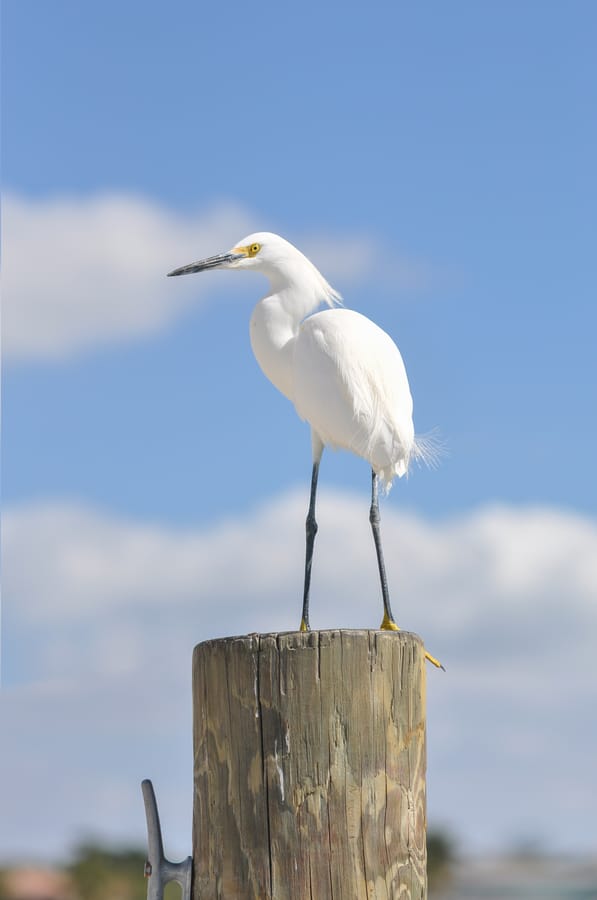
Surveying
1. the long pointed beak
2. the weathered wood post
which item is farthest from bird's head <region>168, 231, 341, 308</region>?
the weathered wood post

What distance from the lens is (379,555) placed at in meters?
5.52

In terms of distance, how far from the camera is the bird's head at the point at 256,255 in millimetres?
6445

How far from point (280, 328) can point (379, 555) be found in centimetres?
139

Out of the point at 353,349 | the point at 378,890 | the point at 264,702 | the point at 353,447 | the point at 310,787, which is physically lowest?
the point at 378,890

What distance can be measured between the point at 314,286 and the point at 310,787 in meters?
3.26

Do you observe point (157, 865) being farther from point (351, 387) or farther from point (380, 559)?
point (351, 387)

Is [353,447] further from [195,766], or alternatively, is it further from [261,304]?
[195,766]

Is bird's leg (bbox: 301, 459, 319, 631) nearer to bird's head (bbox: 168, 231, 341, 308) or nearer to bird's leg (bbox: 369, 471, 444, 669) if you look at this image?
bird's leg (bbox: 369, 471, 444, 669)

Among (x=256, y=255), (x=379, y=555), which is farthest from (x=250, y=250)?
(x=379, y=555)

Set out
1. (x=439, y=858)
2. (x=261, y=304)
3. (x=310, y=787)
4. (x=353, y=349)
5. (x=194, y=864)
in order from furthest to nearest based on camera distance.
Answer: (x=439, y=858) < (x=261, y=304) < (x=353, y=349) < (x=194, y=864) < (x=310, y=787)

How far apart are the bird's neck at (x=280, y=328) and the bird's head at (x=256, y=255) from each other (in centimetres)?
14


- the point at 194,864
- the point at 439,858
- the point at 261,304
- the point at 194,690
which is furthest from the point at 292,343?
the point at 439,858

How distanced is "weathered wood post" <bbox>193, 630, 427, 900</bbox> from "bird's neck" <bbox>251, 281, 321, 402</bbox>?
98.4 inches

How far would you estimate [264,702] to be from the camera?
3.82 m
